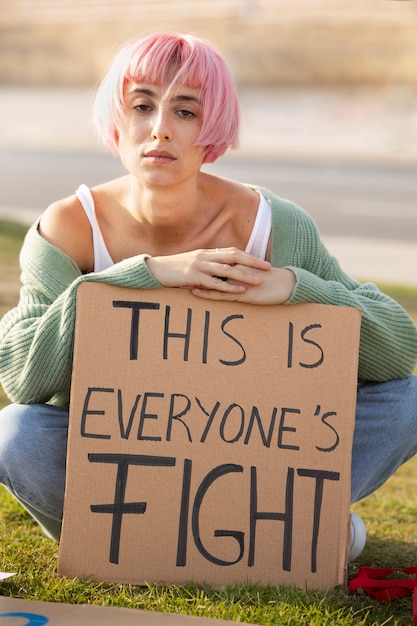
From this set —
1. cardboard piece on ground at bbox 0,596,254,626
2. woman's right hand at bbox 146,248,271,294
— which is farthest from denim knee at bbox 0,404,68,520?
woman's right hand at bbox 146,248,271,294

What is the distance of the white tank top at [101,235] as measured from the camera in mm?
2646

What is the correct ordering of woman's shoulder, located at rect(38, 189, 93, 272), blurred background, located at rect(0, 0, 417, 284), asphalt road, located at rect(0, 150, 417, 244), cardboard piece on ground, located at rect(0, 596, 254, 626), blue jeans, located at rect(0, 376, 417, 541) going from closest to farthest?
cardboard piece on ground, located at rect(0, 596, 254, 626) < blue jeans, located at rect(0, 376, 417, 541) < woman's shoulder, located at rect(38, 189, 93, 272) < asphalt road, located at rect(0, 150, 417, 244) < blurred background, located at rect(0, 0, 417, 284)

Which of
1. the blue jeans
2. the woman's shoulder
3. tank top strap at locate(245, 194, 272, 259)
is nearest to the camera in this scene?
the blue jeans

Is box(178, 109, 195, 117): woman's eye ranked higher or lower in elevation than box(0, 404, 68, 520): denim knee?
higher

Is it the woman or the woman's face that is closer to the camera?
the woman

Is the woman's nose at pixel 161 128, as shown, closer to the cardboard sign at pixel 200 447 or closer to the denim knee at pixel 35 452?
the cardboard sign at pixel 200 447

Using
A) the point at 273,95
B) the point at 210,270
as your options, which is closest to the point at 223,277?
A: the point at 210,270

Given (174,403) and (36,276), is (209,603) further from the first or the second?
(36,276)

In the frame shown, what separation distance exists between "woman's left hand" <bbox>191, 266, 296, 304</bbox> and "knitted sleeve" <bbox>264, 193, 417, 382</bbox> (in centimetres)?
4

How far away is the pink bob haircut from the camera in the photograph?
2.49 metres

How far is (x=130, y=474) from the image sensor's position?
238cm

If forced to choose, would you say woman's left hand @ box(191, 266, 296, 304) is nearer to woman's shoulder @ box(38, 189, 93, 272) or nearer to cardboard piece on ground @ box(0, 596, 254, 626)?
woman's shoulder @ box(38, 189, 93, 272)

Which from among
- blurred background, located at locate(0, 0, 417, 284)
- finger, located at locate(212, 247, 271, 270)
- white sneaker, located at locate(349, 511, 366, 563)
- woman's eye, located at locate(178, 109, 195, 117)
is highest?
blurred background, located at locate(0, 0, 417, 284)

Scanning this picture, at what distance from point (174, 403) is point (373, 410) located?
0.55 metres
